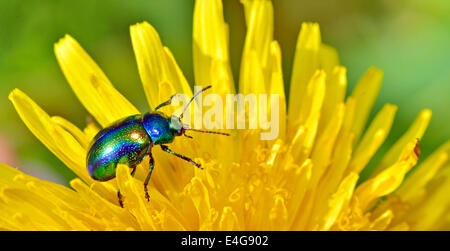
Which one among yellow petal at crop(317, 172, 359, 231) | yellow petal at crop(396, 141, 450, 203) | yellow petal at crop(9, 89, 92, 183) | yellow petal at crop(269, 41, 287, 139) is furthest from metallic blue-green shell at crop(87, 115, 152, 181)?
yellow petal at crop(396, 141, 450, 203)

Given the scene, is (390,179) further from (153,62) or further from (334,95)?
(153,62)

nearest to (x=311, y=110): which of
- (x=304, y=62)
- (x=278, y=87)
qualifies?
(x=278, y=87)

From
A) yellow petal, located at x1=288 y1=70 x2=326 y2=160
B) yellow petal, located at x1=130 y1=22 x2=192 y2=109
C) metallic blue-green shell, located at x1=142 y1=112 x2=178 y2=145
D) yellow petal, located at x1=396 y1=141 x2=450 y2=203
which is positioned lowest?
yellow petal, located at x1=396 y1=141 x2=450 y2=203

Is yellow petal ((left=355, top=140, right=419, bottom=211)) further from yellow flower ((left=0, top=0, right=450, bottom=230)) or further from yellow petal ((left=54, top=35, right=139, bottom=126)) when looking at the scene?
yellow petal ((left=54, top=35, right=139, bottom=126))

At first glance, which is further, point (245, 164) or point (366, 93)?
point (366, 93)

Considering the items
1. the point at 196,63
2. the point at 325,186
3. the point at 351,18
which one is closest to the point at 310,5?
the point at 351,18
